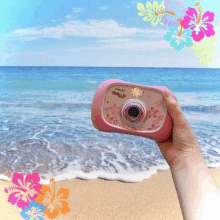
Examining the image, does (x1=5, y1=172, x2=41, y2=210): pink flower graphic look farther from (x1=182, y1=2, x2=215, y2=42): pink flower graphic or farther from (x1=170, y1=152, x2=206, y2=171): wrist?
(x1=182, y1=2, x2=215, y2=42): pink flower graphic

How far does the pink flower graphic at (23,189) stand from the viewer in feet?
3.42

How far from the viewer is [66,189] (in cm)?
111

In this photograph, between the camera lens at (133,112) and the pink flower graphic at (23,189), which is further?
the pink flower graphic at (23,189)

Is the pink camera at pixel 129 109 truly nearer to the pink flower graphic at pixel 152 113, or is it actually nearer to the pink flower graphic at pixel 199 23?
the pink flower graphic at pixel 152 113

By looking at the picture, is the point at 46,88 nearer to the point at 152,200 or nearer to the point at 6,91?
the point at 6,91

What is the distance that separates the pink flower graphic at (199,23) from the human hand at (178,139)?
1.02 metres

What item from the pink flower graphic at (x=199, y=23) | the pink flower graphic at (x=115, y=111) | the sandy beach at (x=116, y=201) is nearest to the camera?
the pink flower graphic at (x=115, y=111)

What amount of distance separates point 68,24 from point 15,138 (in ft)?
13.7

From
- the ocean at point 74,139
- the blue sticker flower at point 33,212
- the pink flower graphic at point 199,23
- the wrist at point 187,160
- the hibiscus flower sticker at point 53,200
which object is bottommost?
the blue sticker flower at point 33,212

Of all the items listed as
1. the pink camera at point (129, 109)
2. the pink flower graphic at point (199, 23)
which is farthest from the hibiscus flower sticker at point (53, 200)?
the pink flower graphic at point (199, 23)

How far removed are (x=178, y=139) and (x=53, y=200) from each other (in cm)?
74

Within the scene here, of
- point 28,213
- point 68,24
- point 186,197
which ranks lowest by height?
point 28,213

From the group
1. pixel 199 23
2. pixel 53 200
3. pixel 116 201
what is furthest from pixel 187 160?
pixel 199 23

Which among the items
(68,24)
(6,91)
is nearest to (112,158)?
(6,91)
